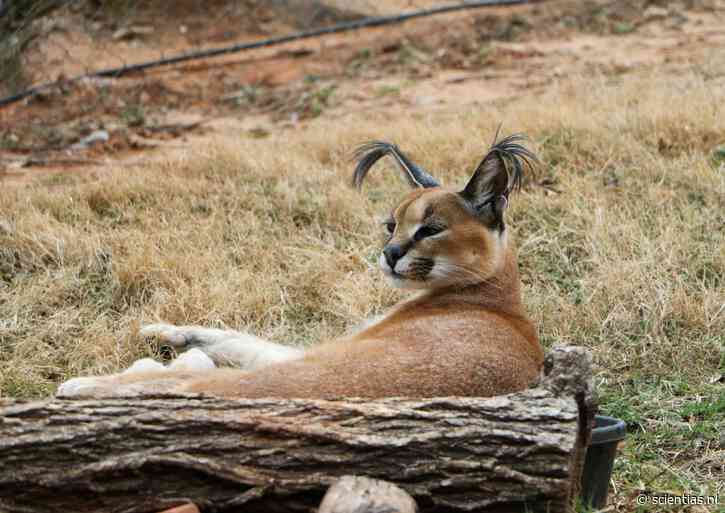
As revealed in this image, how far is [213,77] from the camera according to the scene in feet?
45.4

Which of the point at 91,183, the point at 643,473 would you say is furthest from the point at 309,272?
the point at 643,473

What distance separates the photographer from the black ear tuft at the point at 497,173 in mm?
5078

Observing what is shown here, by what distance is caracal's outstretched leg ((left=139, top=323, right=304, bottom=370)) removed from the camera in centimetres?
579

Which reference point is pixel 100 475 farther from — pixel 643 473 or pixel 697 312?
pixel 697 312

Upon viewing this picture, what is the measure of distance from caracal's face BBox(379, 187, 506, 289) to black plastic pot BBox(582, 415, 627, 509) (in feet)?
4.21

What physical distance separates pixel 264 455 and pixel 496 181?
2213 mm

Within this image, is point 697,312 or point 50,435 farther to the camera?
point 697,312

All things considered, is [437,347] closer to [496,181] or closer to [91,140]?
[496,181]

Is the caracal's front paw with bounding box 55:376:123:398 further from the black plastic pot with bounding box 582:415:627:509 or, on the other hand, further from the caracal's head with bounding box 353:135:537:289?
the black plastic pot with bounding box 582:415:627:509

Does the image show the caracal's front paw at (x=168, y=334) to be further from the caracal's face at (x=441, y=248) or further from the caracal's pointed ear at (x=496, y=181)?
the caracal's pointed ear at (x=496, y=181)

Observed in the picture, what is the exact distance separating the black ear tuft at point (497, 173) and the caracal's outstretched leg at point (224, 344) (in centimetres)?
131

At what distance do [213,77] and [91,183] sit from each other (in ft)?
19.5

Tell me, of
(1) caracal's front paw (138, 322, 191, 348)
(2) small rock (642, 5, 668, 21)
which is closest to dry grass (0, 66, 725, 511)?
(1) caracal's front paw (138, 322, 191, 348)

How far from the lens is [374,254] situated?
7246 mm
